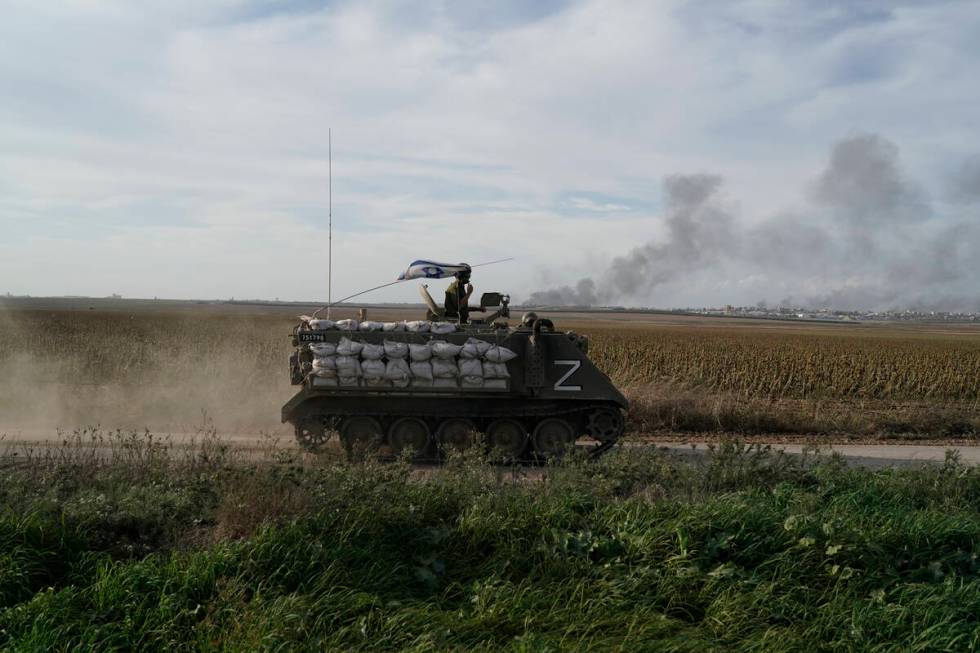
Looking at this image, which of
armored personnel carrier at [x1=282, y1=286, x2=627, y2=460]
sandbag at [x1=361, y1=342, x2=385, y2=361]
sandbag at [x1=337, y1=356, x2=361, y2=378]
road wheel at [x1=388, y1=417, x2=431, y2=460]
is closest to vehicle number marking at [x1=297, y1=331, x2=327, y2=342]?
armored personnel carrier at [x1=282, y1=286, x2=627, y2=460]

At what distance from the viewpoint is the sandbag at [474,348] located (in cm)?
1221

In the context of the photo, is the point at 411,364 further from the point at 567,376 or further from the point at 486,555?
the point at 486,555

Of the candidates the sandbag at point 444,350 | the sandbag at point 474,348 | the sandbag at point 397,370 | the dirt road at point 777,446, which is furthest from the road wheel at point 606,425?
the sandbag at point 397,370

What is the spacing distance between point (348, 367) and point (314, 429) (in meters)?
1.10

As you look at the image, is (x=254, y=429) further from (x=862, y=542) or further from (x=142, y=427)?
(x=862, y=542)

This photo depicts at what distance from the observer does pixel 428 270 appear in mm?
13086

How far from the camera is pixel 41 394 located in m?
17.1

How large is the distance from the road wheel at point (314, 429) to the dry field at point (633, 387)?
2508 mm

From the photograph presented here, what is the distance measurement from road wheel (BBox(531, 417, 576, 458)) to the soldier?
2058 millimetres

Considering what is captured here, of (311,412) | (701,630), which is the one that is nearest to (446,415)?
(311,412)

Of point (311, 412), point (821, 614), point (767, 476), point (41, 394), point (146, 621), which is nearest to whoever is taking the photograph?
point (146, 621)

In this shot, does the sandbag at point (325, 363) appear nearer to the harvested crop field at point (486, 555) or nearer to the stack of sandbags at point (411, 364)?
the stack of sandbags at point (411, 364)

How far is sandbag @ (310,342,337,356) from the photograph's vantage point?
1194 cm

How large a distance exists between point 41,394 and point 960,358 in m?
26.3
